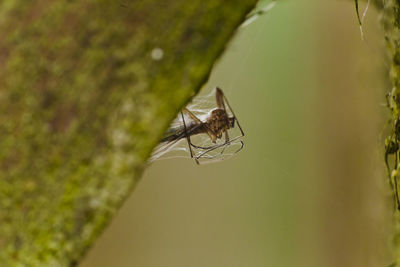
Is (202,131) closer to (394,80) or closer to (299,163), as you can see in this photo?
(394,80)

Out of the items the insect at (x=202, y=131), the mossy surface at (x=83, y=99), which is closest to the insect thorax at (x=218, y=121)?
the insect at (x=202, y=131)

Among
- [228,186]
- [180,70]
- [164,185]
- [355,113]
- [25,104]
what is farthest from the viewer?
[355,113]

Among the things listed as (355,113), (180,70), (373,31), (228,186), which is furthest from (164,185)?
(355,113)

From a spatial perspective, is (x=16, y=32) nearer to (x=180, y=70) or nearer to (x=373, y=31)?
(x=180, y=70)

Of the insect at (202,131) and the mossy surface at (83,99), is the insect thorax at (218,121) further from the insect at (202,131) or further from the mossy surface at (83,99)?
the mossy surface at (83,99)

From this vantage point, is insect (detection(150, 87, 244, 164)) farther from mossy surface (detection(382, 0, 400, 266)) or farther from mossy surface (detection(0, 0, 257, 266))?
mossy surface (detection(382, 0, 400, 266))

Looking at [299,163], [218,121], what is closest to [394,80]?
[218,121]
